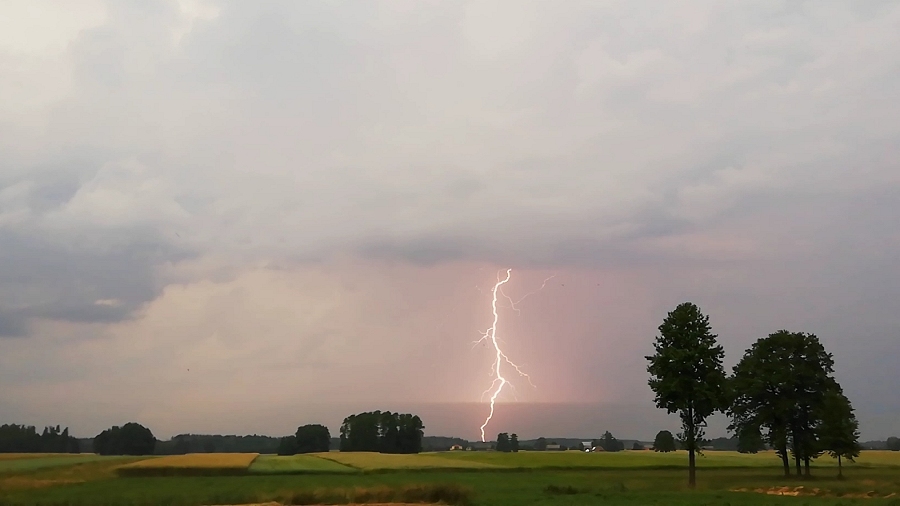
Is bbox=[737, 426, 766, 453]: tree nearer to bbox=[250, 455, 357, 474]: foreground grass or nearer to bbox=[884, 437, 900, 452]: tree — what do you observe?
bbox=[250, 455, 357, 474]: foreground grass

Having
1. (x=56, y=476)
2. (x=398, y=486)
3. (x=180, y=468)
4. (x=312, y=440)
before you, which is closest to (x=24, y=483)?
(x=56, y=476)

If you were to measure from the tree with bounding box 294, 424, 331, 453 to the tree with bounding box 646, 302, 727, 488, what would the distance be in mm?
99235

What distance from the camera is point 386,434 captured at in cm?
13125

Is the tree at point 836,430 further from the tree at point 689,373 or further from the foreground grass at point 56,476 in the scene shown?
the foreground grass at point 56,476

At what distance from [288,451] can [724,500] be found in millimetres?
112332

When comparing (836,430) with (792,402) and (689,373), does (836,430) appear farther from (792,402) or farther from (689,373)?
(689,373)

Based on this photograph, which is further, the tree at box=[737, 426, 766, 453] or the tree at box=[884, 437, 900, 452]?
the tree at box=[884, 437, 900, 452]

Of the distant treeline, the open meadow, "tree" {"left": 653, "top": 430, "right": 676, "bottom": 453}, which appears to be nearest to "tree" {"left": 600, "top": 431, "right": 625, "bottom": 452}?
"tree" {"left": 653, "top": 430, "right": 676, "bottom": 453}

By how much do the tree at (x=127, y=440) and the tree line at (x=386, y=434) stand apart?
37.1 m

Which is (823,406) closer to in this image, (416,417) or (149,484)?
(149,484)

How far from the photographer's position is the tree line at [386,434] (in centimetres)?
13025

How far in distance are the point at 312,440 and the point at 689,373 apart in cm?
10157

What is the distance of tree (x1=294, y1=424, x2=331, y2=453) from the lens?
12888cm

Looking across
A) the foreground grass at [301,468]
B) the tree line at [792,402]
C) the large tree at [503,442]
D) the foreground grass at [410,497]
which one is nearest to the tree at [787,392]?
the tree line at [792,402]
